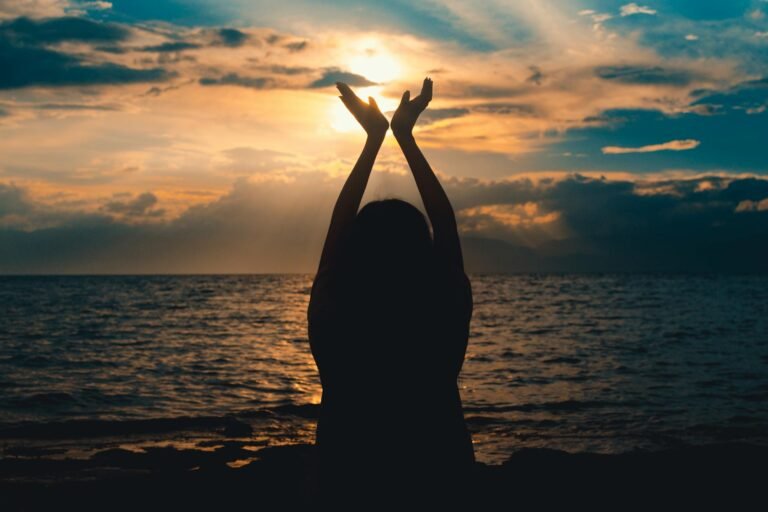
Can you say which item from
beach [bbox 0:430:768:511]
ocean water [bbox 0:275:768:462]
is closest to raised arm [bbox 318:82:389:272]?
beach [bbox 0:430:768:511]

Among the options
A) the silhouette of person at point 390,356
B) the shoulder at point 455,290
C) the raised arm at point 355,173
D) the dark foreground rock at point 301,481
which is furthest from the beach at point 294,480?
the shoulder at point 455,290

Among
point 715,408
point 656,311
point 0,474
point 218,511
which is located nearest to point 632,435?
point 715,408

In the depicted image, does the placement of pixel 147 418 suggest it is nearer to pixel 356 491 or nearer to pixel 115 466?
pixel 115 466

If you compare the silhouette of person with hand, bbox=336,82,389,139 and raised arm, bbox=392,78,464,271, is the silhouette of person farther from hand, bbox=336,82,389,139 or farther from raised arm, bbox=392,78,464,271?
hand, bbox=336,82,389,139

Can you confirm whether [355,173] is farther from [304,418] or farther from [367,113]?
[304,418]

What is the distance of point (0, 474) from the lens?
9.66 meters

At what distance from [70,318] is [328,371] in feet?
138

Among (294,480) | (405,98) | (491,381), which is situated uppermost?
(405,98)

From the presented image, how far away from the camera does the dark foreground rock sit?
788 cm

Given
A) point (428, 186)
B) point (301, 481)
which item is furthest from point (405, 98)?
point (301, 481)

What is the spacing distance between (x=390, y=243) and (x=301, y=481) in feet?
14.9

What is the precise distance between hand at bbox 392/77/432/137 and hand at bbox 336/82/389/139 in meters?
0.07

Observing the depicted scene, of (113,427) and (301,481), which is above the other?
(301,481)

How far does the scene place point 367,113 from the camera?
3.90 meters
